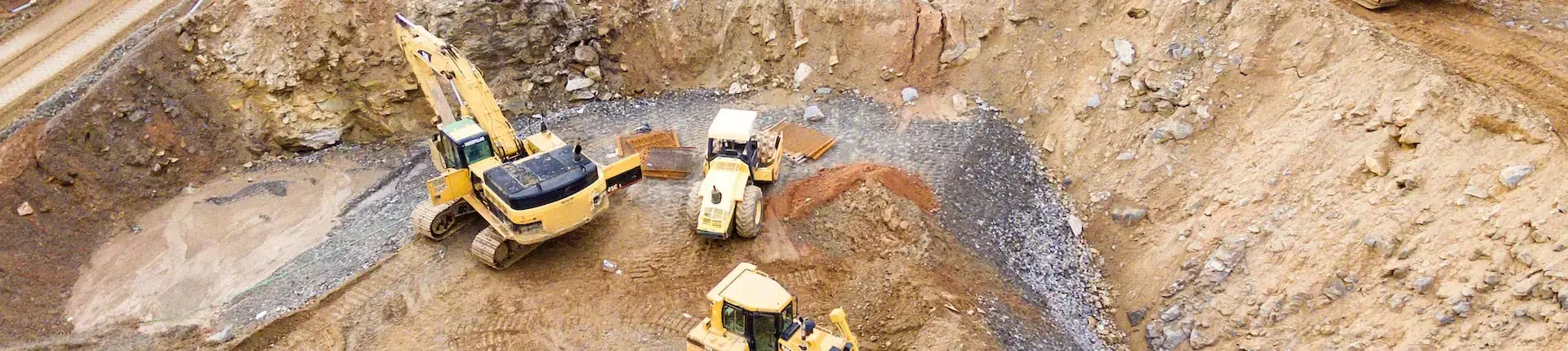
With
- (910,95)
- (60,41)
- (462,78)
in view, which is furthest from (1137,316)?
(60,41)

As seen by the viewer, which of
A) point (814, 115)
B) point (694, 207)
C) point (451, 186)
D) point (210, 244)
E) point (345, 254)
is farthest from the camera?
point (814, 115)

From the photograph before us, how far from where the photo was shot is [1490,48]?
11.6m

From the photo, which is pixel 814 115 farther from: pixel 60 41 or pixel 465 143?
pixel 60 41

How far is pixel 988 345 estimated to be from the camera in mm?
10375

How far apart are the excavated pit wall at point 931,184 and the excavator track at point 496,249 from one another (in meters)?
1.63

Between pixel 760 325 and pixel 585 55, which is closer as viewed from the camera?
pixel 760 325

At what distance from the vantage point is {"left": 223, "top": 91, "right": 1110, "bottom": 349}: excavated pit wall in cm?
1171

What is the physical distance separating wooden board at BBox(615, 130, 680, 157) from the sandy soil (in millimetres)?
4364

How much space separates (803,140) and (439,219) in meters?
6.03

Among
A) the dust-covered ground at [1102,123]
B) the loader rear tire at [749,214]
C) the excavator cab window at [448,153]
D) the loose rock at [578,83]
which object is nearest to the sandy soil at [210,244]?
the dust-covered ground at [1102,123]

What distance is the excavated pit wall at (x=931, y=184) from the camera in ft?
38.4

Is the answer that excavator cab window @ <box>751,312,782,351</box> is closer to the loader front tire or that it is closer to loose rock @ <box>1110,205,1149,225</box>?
the loader front tire

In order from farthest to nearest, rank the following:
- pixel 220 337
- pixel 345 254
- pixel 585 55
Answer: pixel 585 55 → pixel 345 254 → pixel 220 337

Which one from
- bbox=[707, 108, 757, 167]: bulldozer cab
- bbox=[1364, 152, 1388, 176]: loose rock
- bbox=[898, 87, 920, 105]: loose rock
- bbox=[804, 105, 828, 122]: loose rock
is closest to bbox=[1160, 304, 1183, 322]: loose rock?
bbox=[1364, 152, 1388, 176]: loose rock
